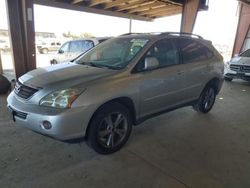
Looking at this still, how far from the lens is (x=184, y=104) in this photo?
3654mm

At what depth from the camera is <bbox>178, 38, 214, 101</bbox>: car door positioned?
3428 mm

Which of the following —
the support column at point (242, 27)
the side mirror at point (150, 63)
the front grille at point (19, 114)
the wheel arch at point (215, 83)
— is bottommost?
the front grille at point (19, 114)

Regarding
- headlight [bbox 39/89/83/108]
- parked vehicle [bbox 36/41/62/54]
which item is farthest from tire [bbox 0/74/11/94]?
parked vehicle [bbox 36/41/62/54]

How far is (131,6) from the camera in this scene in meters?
9.97

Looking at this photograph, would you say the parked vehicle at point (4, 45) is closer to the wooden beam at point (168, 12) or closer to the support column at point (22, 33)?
the wooden beam at point (168, 12)

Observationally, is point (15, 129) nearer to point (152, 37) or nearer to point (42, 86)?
point (42, 86)

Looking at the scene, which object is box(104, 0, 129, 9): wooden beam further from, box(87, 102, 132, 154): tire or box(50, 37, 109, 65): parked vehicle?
box(87, 102, 132, 154): tire

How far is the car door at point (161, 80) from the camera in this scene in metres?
2.80

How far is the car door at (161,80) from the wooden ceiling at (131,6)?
5.68 meters

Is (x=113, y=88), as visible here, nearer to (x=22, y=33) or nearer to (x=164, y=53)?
(x=164, y=53)

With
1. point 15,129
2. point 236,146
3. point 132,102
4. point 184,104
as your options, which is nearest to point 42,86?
point 132,102

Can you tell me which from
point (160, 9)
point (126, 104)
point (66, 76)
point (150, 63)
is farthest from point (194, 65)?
point (160, 9)

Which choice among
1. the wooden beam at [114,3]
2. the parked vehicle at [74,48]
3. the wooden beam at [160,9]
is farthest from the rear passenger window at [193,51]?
the wooden beam at [160,9]

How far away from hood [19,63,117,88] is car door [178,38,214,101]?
58.4 inches
